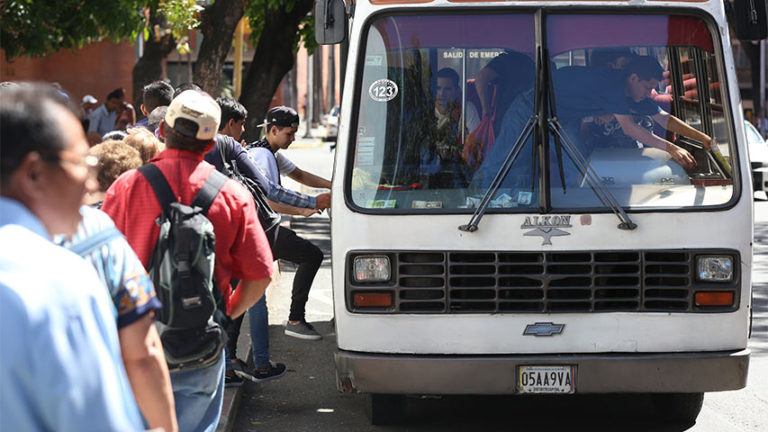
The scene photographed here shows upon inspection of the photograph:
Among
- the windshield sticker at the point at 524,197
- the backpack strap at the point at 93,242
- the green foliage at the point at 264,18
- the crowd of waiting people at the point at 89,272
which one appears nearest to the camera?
the crowd of waiting people at the point at 89,272

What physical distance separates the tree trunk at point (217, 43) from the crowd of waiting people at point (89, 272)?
10491mm

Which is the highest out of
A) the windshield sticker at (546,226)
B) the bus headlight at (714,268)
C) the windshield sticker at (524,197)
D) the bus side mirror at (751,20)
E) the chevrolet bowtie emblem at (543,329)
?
the bus side mirror at (751,20)

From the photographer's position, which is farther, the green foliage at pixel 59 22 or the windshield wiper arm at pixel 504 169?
the green foliage at pixel 59 22

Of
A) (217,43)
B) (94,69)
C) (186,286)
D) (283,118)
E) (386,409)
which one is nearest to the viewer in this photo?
(186,286)

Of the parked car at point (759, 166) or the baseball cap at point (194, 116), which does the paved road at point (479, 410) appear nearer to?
the baseball cap at point (194, 116)

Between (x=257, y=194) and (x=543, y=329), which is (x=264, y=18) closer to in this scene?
(x=257, y=194)

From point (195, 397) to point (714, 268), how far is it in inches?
117

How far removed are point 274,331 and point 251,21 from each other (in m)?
8.30

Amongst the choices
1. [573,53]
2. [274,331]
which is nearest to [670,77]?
[573,53]

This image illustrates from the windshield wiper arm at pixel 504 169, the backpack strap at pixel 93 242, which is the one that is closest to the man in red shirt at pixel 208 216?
the backpack strap at pixel 93 242

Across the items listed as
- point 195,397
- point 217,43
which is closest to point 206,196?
point 195,397

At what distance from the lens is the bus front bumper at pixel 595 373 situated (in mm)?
5703

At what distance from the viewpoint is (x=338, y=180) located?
5949 millimetres

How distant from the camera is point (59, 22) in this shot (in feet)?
46.9
